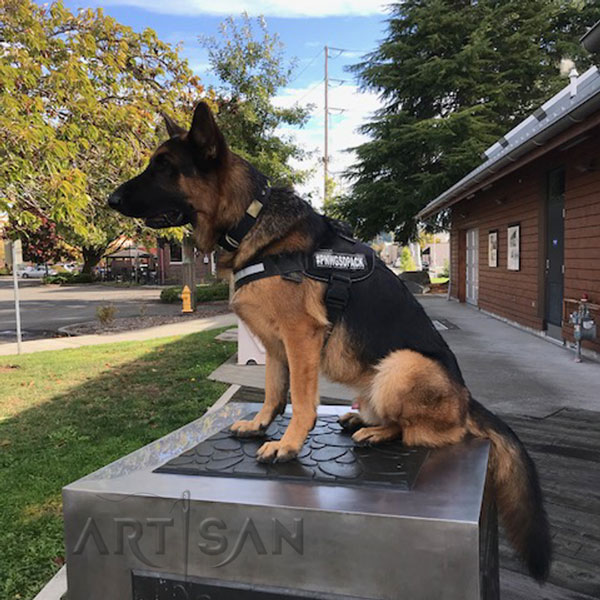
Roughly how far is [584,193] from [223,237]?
7956mm

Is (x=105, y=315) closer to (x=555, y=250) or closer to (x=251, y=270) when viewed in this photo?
(x=555, y=250)

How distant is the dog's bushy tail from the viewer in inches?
65.0

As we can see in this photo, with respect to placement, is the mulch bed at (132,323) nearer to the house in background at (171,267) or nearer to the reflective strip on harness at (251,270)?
the reflective strip on harness at (251,270)

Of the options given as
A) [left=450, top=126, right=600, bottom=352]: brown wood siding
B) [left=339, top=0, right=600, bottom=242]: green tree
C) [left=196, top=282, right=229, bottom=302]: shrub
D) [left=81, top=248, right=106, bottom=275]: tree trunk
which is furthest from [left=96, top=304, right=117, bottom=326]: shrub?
[left=81, top=248, right=106, bottom=275]: tree trunk

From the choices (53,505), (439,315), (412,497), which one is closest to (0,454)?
(53,505)

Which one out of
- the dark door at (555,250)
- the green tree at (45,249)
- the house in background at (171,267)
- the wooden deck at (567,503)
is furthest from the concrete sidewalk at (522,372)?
the green tree at (45,249)

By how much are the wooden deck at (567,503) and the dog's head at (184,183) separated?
1.73 m

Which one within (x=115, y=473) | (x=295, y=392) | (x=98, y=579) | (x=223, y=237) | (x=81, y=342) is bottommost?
(x=81, y=342)

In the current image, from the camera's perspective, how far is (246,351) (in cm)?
800

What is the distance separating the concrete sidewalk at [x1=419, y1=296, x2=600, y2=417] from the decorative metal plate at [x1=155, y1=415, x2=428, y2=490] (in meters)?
3.90

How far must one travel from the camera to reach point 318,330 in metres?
1.81

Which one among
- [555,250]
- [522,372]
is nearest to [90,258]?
[555,250]

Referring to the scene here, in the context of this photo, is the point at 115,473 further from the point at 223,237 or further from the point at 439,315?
the point at 439,315

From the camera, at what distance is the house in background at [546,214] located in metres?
7.46
